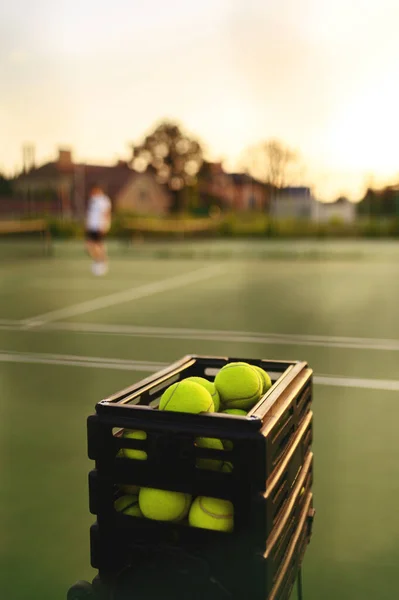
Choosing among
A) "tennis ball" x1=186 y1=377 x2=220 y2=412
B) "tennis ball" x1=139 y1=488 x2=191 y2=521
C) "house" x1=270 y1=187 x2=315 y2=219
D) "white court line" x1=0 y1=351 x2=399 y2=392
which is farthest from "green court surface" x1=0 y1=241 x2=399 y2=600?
"house" x1=270 y1=187 x2=315 y2=219

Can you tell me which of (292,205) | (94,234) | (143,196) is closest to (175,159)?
(143,196)

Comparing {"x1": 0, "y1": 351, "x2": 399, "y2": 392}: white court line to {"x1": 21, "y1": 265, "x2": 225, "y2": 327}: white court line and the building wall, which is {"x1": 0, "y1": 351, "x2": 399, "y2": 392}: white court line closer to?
{"x1": 21, "y1": 265, "x2": 225, "y2": 327}: white court line

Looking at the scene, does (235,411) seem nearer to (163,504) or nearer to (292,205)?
(163,504)

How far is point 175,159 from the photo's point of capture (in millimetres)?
73875

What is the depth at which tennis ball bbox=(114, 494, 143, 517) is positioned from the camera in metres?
2.15

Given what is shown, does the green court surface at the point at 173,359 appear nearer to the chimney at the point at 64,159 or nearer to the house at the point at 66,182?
the house at the point at 66,182

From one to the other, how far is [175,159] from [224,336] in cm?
6814

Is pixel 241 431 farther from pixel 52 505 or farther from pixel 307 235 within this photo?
pixel 307 235

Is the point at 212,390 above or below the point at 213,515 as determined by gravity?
above

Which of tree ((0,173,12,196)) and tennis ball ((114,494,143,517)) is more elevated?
tree ((0,173,12,196))

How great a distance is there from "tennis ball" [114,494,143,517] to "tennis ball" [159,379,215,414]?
29 centimetres

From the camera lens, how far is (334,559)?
8.46ft

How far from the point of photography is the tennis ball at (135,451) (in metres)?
2.12

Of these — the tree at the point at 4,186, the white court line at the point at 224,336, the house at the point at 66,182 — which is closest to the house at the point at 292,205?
the house at the point at 66,182
